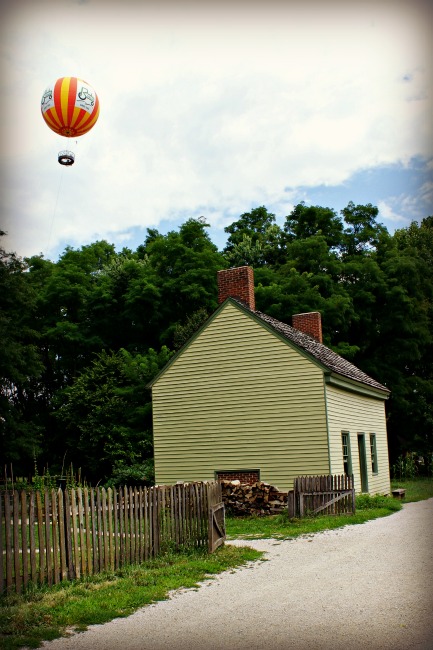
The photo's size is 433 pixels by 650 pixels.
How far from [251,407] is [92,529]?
1215 cm

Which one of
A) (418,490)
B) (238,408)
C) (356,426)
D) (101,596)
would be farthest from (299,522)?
(418,490)

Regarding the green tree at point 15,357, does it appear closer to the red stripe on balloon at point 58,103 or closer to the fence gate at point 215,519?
the red stripe on balloon at point 58,103

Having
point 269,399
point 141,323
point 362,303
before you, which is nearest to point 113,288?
point 141,323

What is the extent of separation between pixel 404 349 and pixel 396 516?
71.2 ft

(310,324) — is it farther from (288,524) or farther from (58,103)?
(58,103)

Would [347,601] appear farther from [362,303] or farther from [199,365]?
[362,303]

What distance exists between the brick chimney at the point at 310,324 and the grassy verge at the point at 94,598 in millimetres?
17127

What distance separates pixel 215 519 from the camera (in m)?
11.8

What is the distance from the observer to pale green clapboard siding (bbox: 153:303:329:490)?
19969 mm

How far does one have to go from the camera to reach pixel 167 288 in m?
38.8

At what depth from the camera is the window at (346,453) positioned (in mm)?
21281

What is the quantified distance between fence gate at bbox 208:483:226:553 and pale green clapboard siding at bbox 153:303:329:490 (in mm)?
7532

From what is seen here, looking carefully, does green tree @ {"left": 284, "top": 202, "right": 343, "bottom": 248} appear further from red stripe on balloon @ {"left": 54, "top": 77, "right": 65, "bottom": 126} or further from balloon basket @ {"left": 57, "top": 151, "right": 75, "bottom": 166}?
red stripe on balloon @ {"left": 54, "top": 77, "right": 65, "bottom": 126}

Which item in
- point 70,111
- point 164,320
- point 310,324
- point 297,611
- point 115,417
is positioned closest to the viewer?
point 297,611
